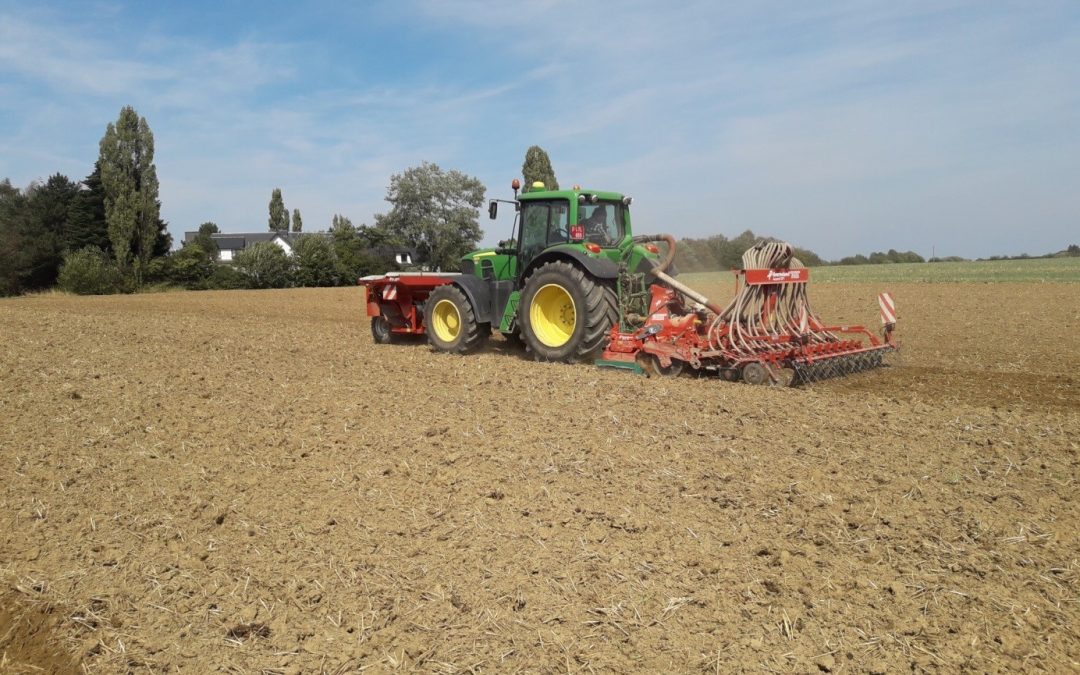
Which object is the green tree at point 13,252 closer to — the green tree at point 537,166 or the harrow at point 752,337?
the green tree at point 537,166

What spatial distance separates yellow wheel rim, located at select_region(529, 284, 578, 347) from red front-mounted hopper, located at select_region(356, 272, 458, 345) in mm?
2070

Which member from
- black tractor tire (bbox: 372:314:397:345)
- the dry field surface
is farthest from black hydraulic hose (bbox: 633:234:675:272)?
black tractor tire (bbox: 372:314:397:345)

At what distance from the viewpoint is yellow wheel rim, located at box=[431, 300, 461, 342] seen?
10195mm

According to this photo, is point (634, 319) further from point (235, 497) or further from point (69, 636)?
point (69, 636)

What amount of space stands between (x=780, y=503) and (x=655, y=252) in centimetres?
571

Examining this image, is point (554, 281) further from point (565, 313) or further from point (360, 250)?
point (360, 250)

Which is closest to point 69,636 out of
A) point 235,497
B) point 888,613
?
point 235,497

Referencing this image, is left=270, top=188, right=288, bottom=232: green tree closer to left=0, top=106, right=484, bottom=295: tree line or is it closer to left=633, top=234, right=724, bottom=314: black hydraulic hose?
left=0, top=106, right=484, bottom=295: tree line

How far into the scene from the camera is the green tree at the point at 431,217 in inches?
1834

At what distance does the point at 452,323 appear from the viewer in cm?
1023

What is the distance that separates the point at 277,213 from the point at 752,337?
7681cm

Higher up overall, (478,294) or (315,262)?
(315,262)

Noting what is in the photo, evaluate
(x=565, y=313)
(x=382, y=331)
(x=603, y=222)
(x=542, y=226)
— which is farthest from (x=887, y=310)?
(x=382, y=331)

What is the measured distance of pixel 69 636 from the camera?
3.05 meters
